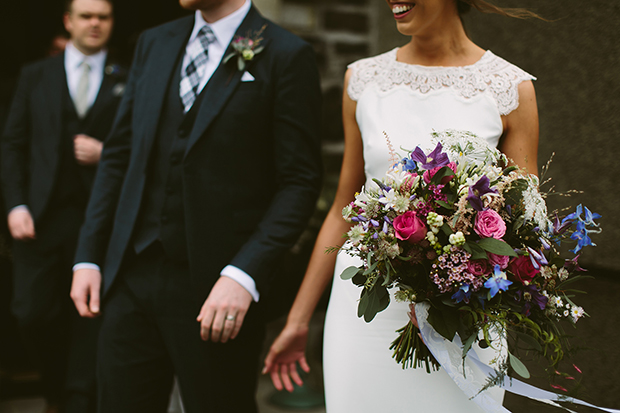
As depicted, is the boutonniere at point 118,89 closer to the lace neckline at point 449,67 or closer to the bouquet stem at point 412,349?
the lace neckline at point 449,67

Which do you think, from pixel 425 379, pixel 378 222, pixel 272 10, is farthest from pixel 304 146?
pixel 272 10

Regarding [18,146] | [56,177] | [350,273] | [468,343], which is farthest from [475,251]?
[18,146]

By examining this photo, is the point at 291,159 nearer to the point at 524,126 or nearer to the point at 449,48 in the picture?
the point at 449,48

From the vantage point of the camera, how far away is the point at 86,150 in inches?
148

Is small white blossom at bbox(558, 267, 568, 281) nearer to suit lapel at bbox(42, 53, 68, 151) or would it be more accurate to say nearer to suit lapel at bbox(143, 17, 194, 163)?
suit lapel at bbox(143, 17, 194, 163)

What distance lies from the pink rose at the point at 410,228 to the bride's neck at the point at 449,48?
84cm

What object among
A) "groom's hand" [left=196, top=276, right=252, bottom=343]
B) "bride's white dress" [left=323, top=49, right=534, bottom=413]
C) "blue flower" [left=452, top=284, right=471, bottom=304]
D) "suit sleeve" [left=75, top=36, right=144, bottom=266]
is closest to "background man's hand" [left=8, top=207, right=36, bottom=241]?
"suit sleeve" [left=75, top=36, right=144, bottom=266]

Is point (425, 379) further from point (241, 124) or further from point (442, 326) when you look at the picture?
point (241, 124)

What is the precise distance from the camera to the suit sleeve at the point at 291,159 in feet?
7.54

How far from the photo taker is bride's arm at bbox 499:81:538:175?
78.2 inches

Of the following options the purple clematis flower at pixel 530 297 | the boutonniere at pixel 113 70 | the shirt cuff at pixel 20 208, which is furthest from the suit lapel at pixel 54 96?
the purple clematis flower at pixel 530 297

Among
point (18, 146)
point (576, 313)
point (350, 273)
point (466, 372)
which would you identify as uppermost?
point (350, 273)

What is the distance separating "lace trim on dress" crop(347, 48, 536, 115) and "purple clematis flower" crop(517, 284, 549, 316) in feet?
2.23

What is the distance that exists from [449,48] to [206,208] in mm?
1076
